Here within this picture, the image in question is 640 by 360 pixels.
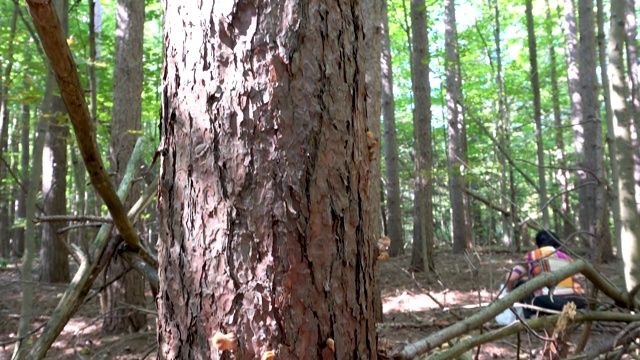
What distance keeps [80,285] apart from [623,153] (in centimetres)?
422

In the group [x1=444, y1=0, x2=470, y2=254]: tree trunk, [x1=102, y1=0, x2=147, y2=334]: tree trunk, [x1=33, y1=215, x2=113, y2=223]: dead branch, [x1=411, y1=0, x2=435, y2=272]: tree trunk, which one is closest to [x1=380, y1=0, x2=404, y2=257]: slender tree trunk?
[x1=444, y1=0, x2=470, y2=254]: tree trunk

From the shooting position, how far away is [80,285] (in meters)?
1.92

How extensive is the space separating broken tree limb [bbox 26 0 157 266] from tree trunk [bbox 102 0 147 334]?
14.8 feet

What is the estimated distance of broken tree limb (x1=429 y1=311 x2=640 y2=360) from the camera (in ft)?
5.74

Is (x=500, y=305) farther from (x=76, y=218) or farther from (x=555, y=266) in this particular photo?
(x=555, y=266)

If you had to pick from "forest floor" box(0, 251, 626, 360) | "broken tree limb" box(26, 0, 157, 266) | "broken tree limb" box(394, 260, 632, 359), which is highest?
"broken tree limb" box(26, 0, 157, 266)

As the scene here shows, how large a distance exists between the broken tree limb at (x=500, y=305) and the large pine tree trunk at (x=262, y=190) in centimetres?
45

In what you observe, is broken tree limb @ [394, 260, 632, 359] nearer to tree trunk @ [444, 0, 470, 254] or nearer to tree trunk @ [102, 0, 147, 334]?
tree trunk @ [102, 0, 147, 334]

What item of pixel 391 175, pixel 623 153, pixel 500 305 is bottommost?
pixel 500 305

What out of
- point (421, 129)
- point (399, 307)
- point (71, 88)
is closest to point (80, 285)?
point (71, 88)

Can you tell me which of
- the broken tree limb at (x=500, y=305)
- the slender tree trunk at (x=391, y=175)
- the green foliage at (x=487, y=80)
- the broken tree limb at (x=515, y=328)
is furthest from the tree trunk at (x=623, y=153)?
the green foliage at (x=487, y=80)

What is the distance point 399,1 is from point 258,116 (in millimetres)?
16900

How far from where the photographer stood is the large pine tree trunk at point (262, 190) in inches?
41.4

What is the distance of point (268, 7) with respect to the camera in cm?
110
